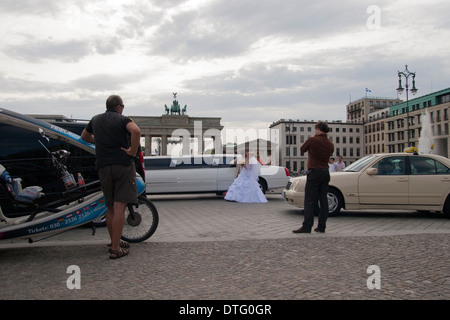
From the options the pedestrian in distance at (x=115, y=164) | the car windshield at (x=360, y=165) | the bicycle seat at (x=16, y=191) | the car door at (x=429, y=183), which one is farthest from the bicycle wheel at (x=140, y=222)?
the car door at (x=429, y=183)

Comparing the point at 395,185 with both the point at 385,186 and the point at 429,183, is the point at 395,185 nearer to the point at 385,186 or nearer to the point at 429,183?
the point at 385,186

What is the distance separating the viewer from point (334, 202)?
8.45 m

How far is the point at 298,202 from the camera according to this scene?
28.7 ft

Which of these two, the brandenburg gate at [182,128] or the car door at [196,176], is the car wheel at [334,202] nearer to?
the car door at [196,176]

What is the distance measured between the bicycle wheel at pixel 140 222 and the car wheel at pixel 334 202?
178 inches

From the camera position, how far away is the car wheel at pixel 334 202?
842cm

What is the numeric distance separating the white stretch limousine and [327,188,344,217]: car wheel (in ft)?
18.6

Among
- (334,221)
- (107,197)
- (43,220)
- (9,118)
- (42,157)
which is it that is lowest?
(334,221)

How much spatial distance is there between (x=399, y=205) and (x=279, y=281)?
574cm

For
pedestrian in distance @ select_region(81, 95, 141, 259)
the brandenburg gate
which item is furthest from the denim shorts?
the brandenburg gate

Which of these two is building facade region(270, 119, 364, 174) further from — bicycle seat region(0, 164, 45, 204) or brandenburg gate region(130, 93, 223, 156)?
bicycle seat region(0, 164, 45, 204)
